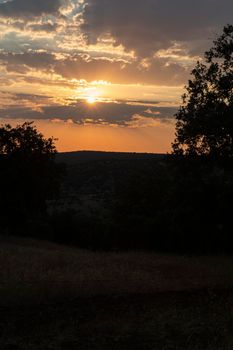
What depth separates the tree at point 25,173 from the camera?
4603 cm

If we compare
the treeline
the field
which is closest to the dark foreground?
the field

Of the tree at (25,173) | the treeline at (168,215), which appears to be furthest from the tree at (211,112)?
the tree at (25,173)

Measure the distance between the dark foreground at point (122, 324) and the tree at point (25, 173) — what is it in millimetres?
32146

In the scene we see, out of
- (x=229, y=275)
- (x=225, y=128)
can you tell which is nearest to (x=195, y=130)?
(x=225, y=128)

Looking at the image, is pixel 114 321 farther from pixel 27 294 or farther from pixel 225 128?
pixel 225 128

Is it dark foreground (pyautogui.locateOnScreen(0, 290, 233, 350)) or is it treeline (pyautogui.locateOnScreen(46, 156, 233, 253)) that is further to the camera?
treeline (pyautogui.locateOnScreen(46, 156, 233, 253))

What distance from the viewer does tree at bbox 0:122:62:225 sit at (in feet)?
151

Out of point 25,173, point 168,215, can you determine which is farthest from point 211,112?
point 25,173

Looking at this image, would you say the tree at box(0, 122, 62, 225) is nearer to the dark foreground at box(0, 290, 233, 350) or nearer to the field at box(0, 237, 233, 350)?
the field at box(0, 237, 233, 350)

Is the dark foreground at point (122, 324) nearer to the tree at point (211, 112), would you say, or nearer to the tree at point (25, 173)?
the tree at point (211, 112)

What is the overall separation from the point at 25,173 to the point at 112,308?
33.8 meters

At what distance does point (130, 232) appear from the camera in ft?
142

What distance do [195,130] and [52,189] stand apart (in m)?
30.4

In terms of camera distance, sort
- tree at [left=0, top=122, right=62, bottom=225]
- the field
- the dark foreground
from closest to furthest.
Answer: the dark foreground → the field → tree at [left=0, top=122, right=62, bottom=225]
